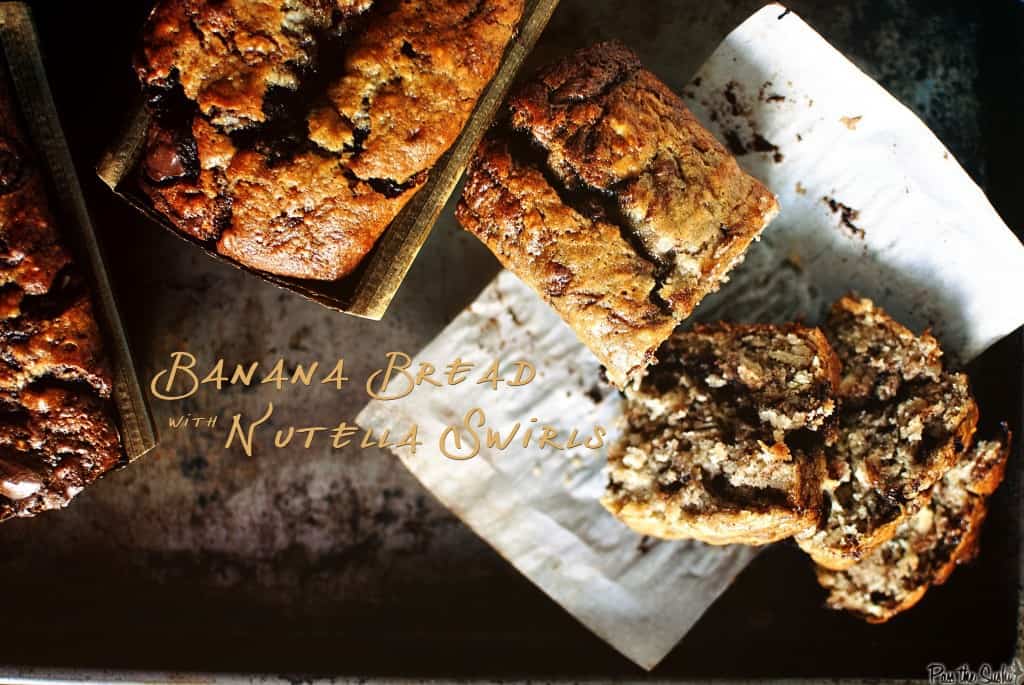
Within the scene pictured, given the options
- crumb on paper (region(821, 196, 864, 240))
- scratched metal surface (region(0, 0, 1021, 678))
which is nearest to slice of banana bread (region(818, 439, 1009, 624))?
scratched metal surface (region(0, 0, 1021, 678))

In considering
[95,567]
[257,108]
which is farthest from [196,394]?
[257,108]

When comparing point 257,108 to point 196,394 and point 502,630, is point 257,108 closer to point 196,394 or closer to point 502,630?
point 196,394

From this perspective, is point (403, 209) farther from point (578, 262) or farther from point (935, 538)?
point (935, 538)

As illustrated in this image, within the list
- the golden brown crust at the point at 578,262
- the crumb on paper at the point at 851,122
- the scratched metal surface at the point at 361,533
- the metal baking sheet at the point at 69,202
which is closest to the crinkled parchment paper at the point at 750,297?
the crumb on paper at the point at 851,122

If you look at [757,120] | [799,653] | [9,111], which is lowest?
[799,653]

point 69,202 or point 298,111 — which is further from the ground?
point 298,111

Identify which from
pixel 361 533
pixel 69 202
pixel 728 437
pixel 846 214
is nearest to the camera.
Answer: pixel 69 202

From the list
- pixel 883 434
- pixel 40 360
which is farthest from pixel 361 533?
pixel 883 434

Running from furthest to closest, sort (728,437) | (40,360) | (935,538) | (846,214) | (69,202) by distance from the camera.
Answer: (846,214) < (935,538) < (728,437) < (69,202) < (40,360)
